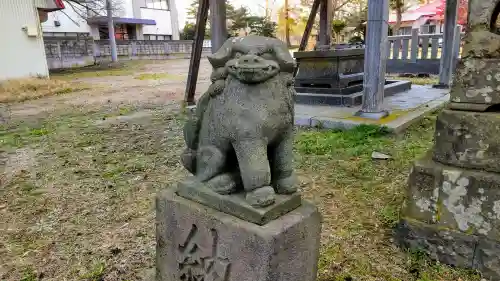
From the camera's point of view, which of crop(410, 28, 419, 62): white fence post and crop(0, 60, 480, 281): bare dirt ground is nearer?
crop(0, 60, 480, 281): bare dirt ground

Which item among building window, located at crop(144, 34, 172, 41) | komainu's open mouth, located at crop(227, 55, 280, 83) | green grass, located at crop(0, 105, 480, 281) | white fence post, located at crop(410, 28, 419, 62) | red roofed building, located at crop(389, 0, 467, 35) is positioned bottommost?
green grass, located at crop(0, 105, 480, 281)

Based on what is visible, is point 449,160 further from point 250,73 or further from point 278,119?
point 250,73

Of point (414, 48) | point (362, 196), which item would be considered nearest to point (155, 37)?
point (414, 48)

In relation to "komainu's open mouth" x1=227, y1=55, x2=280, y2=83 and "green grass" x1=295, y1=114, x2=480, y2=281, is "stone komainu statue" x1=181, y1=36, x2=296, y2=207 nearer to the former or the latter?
"komainu's open mouth" x1=227, y1=55, x2=280, y2=83

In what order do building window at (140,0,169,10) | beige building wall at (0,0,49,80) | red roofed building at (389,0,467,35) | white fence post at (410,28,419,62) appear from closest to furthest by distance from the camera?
white fence post at (410,28,419,62) → beige building wall at (0,0,49,80) → red roofed building at (389,0,467,35) → building window at (140,0,169,10)

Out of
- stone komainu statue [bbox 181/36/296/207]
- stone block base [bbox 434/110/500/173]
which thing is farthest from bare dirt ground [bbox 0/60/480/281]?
stone komainu statue [bbox 181/36/296/207]

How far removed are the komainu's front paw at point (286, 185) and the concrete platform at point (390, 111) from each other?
3.13 m

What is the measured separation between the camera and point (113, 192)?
3373 millimetres

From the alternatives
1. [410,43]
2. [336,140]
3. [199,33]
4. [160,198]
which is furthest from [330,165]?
[410,43]

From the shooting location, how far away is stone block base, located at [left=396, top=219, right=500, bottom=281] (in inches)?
81.4

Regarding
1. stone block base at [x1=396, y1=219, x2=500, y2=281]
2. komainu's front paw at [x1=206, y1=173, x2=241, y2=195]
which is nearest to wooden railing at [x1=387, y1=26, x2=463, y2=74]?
stone block base at [x1=396, y1=219, x2=500, y2=281]

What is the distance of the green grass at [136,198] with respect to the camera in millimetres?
2256

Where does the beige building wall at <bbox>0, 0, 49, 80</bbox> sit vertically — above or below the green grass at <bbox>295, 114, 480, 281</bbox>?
above

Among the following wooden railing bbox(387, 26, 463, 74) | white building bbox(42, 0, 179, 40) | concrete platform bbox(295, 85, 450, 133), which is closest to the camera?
concrete platform bbox(295, 85, 450, 133)
